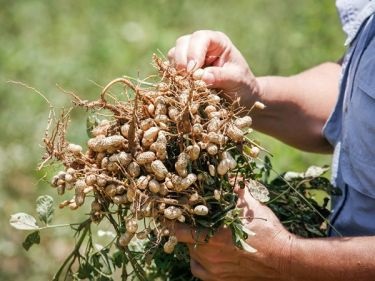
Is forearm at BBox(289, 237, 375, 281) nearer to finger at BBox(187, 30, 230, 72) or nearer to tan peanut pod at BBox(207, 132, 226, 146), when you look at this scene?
tan peanut pod at BBox(207, 132, 226, 146)

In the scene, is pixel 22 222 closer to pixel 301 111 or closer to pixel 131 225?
pixel 131 225

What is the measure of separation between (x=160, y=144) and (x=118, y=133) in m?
0.14

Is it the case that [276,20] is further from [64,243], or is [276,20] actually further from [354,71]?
[354,71]

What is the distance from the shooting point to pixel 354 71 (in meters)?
1.96

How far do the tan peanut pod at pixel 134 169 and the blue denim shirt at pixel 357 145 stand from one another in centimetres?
50

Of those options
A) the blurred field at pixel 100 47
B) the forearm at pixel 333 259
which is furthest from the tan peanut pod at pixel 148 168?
the blurred field at pixel 100 47

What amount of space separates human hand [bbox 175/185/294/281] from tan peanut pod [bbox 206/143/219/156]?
0.17 meters

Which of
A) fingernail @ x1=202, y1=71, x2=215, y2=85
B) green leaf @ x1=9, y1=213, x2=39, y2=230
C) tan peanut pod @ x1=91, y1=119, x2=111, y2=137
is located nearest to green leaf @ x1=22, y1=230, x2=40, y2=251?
green leaf @ x1=9, y1=213, x2=39, y2=230

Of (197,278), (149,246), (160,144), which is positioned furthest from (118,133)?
(197,278)

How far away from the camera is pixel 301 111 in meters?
2.30

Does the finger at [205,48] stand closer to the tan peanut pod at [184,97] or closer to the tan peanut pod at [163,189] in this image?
the tan peanut pod at [184,97]

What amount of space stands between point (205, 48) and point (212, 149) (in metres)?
0.34

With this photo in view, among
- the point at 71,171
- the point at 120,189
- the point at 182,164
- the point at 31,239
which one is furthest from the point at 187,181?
the point at 31,239

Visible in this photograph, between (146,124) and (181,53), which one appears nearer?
(146,124)
